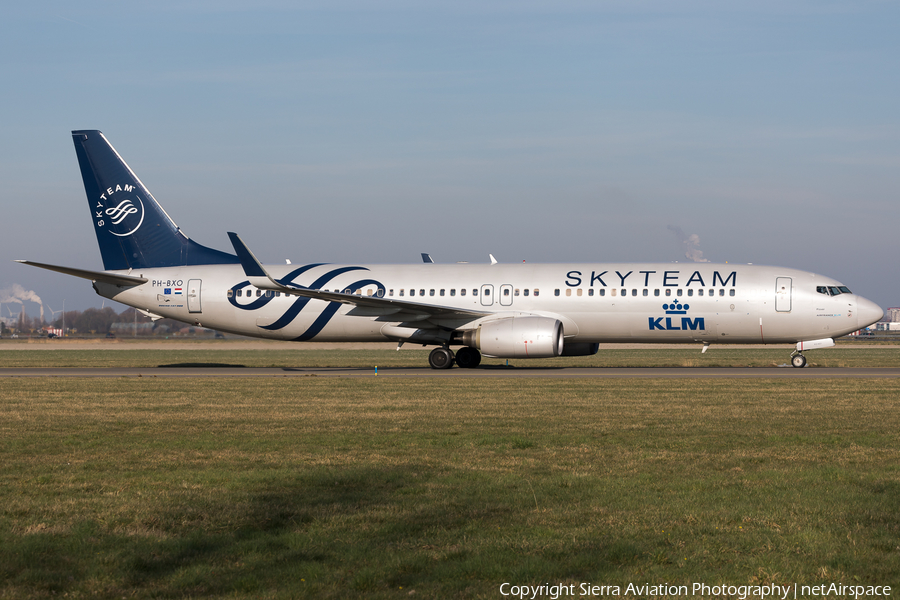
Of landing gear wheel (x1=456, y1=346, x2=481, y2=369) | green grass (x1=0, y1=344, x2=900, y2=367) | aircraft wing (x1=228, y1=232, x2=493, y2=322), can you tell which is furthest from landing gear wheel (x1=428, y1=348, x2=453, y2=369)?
green grass (x1=0, y1=344, x2=900, y2=367)

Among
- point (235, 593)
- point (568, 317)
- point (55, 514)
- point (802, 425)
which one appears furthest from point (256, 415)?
point (568, 317)

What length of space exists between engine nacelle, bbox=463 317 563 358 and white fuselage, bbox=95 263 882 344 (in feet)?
6.35

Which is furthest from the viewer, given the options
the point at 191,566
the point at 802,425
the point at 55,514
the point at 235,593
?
the point at 802,425

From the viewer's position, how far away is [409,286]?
35.5 metres

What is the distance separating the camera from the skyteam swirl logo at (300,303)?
3581 cm

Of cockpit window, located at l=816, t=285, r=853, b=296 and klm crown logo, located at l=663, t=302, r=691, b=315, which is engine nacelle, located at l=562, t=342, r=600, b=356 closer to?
klm crown logo, located at l=663, t=302, r=691, b=315

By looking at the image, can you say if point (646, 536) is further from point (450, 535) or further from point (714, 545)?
point (450, 535)

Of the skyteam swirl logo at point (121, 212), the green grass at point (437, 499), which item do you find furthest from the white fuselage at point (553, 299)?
the green grass at point (437, 499)

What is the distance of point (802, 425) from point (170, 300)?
2856cm

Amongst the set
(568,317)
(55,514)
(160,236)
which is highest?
(160,236)

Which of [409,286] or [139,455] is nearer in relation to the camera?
[139,455]

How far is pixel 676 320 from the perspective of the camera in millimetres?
32500

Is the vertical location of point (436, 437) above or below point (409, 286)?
below

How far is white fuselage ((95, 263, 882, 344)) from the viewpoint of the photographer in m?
32.2
